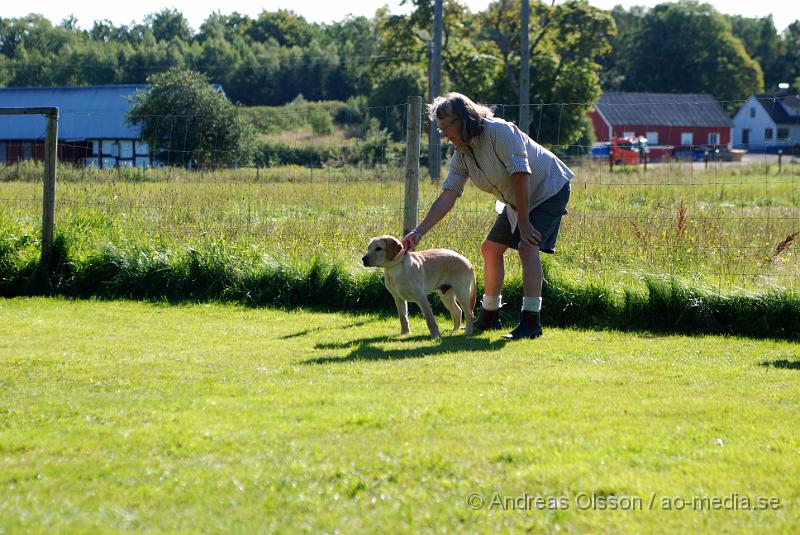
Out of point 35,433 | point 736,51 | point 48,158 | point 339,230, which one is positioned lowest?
point 35,433

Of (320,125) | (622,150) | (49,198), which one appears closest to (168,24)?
(320,125)

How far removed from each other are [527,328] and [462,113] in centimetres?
192

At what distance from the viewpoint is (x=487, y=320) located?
333 inches

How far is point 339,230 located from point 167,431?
6643mm

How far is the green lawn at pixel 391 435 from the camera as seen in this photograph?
3646 mm

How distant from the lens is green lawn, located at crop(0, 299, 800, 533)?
3646 millimetres

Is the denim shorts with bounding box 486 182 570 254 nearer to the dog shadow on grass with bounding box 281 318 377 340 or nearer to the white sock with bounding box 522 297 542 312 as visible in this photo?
the white sock with bounding box 522 297 542 312

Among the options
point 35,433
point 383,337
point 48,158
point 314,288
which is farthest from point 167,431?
point 48,158

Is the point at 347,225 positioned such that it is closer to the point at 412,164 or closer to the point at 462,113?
the point at 412,164

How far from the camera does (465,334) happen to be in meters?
8.29

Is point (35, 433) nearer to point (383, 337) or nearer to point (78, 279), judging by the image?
point (383, 337)

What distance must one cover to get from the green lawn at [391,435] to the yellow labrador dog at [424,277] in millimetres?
568

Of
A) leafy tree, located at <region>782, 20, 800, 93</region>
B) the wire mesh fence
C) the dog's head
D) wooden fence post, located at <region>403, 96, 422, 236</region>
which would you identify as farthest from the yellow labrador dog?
leafy tree, located at <region>782, 20, 800, 93</region>

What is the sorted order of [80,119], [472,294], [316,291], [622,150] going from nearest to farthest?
1. [472,294]
2. [316,291]
3. [622,150]
4. [80,119]
